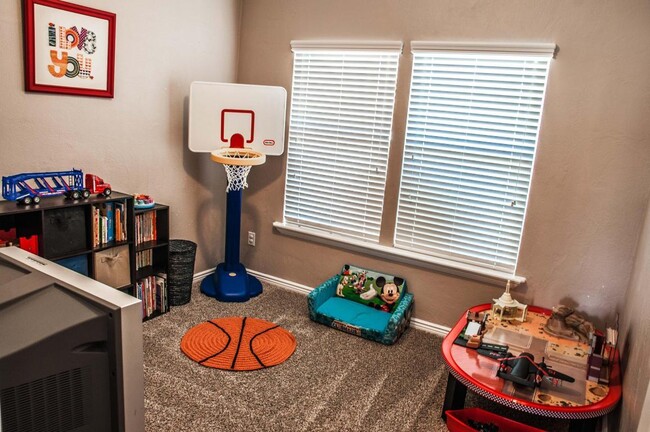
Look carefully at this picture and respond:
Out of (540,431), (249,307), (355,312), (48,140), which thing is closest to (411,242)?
(355,312)

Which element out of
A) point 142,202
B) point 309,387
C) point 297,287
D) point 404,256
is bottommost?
point 309,387

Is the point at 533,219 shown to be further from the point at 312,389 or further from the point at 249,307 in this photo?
the point at 249,307

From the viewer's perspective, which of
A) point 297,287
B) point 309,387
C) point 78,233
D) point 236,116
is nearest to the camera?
point 309,387

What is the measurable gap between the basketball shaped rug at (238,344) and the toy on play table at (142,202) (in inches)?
34.9

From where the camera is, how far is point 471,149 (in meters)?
3.16

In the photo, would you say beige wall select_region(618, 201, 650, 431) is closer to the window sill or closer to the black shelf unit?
the window sill

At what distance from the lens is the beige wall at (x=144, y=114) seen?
269 cm

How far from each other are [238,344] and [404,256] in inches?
51.5

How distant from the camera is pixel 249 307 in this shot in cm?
365

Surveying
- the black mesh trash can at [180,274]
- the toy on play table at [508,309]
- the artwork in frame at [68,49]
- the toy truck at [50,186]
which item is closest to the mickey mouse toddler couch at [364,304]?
the toy on play table at [508,309]

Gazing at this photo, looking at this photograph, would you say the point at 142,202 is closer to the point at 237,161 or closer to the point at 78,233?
the point at 78,233

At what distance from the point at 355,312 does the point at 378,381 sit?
2.49 feet

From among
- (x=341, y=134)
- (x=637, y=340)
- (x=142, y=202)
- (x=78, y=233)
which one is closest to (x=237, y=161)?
(x=142, y=202)

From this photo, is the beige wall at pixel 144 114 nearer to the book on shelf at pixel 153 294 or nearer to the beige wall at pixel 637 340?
the book on shelf at pixel 153 294
